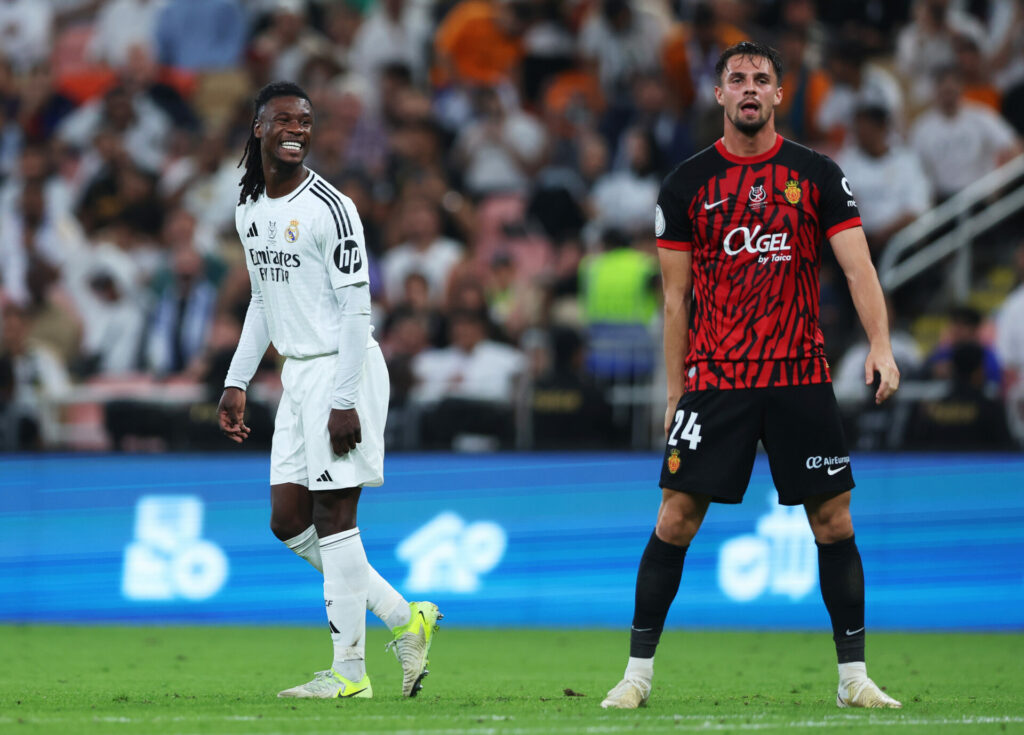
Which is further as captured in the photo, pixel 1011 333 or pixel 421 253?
pixel 421 253

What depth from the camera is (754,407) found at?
6.18m

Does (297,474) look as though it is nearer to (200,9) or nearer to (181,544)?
(181,544)

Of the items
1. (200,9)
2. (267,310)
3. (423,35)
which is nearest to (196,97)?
(200,9)

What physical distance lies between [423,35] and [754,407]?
1253 centimetres

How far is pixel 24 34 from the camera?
18922mm

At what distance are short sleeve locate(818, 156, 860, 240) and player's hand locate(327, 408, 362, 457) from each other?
202 cm

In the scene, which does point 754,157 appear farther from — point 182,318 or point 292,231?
point 182,318

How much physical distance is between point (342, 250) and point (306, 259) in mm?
166

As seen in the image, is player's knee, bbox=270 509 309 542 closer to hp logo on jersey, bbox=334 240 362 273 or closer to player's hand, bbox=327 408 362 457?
player's hand, bbox=327 408 362 457

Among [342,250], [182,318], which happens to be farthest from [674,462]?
[182,318]

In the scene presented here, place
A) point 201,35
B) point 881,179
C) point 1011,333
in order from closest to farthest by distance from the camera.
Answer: point 1011,333 → point 881,179 → point 201,35

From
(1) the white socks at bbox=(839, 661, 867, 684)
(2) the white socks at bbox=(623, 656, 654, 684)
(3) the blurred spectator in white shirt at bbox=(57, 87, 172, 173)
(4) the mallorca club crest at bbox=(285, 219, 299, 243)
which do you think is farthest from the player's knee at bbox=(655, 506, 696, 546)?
(3) the blurred spectator in white shirt at bbox=(57, 87, 172, 173)

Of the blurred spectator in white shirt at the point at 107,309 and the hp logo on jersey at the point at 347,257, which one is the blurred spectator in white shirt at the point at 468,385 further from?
the hp logo on jersey at the point at 347,257

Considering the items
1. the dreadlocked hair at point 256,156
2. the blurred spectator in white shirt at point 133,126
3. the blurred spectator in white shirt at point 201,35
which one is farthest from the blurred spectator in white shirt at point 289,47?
the dreadlocked hair at point 256,156
